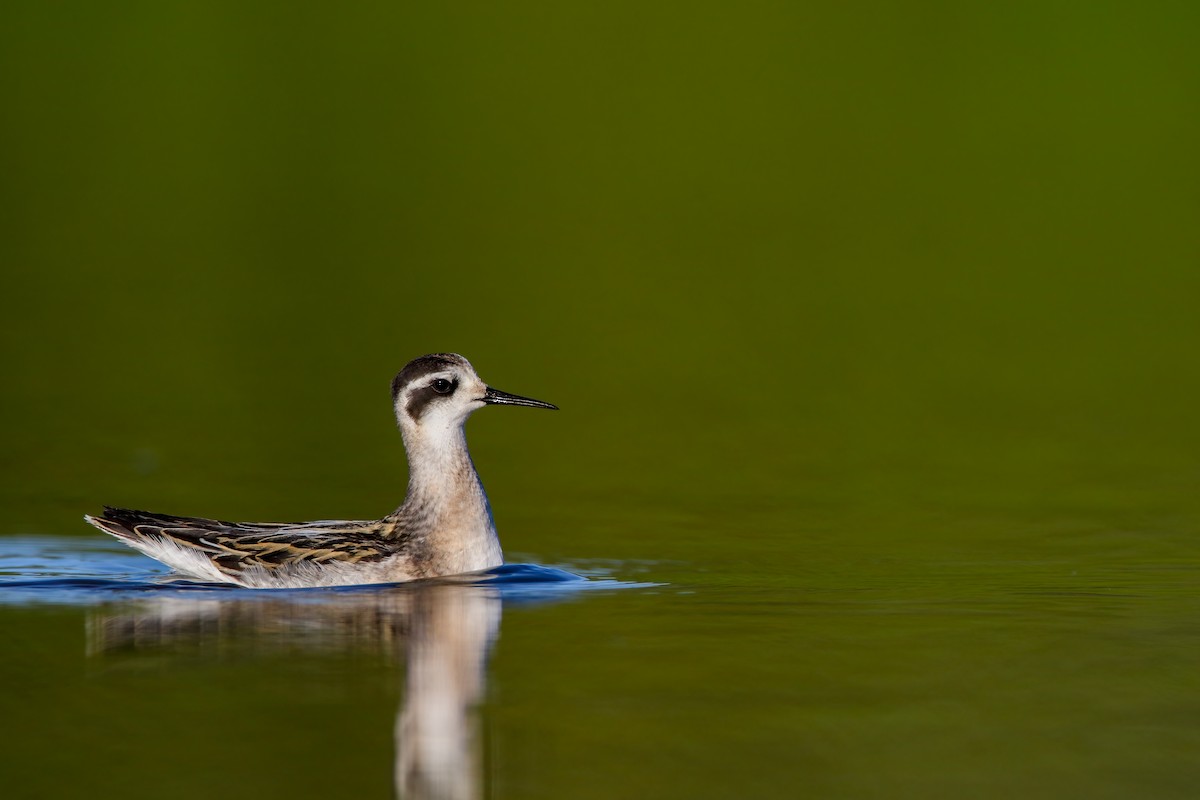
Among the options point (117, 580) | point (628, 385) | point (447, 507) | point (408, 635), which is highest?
point (628, 385)

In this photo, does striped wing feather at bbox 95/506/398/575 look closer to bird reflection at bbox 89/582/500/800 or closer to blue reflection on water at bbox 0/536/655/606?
blue reflection on water at bbox 0/536/655/606

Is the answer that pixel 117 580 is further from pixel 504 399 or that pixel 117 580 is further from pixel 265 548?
pixel 504 399

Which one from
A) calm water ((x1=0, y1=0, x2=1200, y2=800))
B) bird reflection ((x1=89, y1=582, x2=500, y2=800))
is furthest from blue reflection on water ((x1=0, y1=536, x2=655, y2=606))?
bird reflection ((x1=89, y1=582, x2=500, y2=800))

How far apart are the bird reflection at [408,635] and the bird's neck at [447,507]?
1.39ft

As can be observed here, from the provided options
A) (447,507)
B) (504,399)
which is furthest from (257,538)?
(504,399)

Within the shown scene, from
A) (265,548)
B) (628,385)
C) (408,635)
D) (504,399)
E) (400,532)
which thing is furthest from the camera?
(628,385)

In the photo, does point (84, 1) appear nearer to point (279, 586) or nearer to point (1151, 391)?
point (1151, 391)

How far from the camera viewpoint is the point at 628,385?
74.9 ft

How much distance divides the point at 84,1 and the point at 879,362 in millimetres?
36048

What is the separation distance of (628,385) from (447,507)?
8.69 m

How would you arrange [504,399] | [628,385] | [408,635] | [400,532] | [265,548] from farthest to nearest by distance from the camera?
[628,385] < [504,399] < [400,532] < [265,548] < [408,635]

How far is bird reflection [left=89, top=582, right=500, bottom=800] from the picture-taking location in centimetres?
904

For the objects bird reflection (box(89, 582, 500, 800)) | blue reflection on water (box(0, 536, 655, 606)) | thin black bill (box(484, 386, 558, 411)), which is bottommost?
bird reflection (box(89, 582, 500, 800))

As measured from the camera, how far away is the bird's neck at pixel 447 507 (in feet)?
46.3
